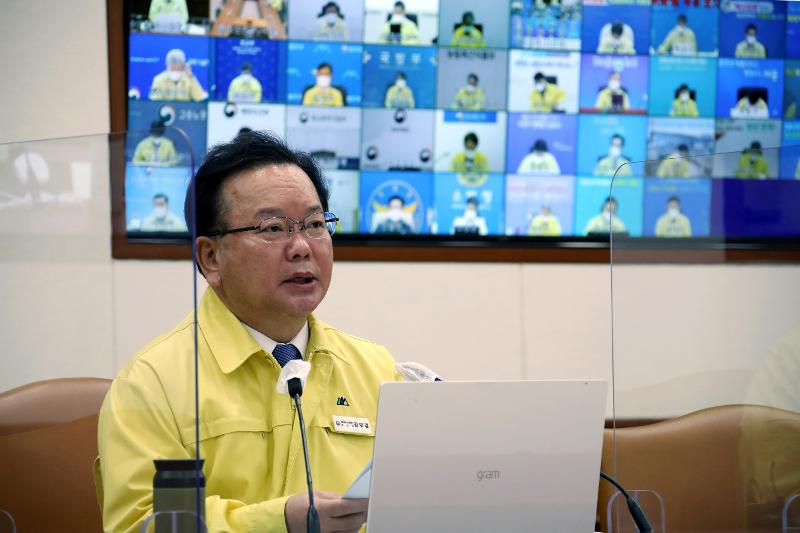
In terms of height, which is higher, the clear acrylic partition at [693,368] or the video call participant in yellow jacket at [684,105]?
the video call participant in yellow jacket at [684,105]

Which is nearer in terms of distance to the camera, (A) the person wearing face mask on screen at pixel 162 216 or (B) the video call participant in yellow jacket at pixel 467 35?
(A) the person wearing face mask on screen at pixel 162 216

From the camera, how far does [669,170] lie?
182 centimetres

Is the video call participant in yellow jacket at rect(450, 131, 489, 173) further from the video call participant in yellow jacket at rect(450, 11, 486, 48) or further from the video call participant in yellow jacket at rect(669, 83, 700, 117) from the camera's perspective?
the video call participant in yellow jacket at rect(669, 83, 700, 117)

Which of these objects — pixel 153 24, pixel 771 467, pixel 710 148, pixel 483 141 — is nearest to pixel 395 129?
pixel 483 141

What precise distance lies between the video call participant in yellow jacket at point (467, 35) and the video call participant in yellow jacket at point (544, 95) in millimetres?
230

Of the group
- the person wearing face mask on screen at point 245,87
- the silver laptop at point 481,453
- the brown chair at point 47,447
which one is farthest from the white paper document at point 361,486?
the person wearing face mask on screen at point 245,87

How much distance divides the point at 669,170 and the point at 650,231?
122 mm

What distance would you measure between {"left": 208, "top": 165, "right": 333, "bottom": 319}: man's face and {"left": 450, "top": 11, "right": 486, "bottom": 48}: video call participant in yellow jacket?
146 cm

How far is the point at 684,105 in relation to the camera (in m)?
3.34

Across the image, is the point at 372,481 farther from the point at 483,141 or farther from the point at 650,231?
the point at 483,141

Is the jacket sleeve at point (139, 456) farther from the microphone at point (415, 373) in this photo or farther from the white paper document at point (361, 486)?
the microphone at point (415, 373)

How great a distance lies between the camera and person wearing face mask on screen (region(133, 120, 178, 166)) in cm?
134

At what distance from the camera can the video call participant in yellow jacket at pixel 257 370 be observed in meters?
1.54

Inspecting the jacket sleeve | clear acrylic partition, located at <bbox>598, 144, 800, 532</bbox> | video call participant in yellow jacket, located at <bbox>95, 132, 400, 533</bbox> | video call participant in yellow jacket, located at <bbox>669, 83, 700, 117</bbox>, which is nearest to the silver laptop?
video call participant in yellow jacket, located at <bbox>95, 132, 400, 533</bbox>
